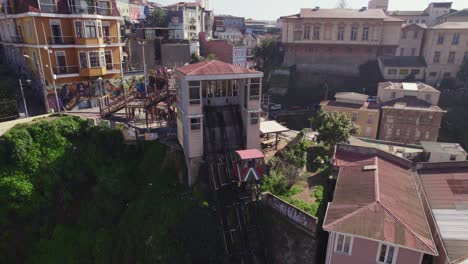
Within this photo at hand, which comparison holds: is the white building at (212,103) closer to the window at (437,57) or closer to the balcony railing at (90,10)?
the balcony railing at (90,10)

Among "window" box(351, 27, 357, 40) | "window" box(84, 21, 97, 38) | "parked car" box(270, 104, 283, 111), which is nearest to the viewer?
"window" box(84, 21, 97, 38)

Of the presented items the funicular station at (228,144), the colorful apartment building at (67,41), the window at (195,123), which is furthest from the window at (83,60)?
the window at (195,123)

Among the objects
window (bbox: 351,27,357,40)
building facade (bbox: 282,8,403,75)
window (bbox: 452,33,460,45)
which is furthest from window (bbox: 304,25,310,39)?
window (bbox: 452,33,460,45)

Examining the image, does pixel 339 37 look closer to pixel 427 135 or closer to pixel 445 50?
pixel 445 50

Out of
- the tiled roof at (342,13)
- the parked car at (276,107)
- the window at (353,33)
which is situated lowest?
the parked car at (276,107)

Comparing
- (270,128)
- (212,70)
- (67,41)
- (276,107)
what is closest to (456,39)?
(276,107)

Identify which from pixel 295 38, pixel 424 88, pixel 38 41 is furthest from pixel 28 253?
pixel 295 38

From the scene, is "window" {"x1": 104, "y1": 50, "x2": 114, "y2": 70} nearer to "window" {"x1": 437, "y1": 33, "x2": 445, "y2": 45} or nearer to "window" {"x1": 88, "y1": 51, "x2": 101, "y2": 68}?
"window" {"x1": 88, "y1": 51, "x2": 101, "y2": 68}
